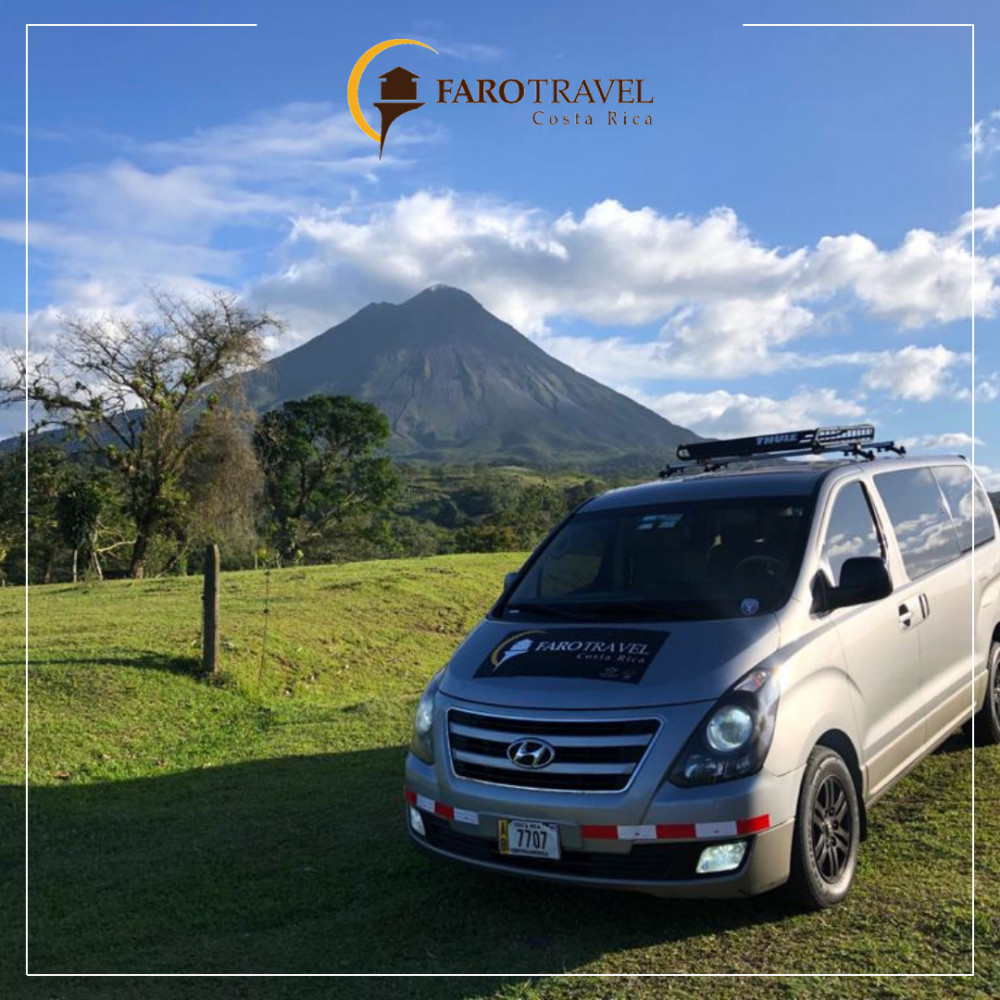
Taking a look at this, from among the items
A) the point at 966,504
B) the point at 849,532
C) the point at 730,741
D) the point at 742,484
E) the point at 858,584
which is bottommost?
the point at 730,741

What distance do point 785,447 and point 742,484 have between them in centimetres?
111

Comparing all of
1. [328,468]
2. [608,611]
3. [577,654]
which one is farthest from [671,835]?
[328,468]

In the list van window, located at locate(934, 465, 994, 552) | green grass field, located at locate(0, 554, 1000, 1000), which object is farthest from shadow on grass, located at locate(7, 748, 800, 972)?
→ van window, located at locate(934, 465, 994, 552)

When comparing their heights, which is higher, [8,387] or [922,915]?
[8,387]

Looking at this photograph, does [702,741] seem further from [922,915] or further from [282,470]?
[282,470]

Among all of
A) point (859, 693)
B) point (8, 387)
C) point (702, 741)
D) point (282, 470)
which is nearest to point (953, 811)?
point (859, 693)

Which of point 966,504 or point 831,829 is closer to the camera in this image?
point 831,829

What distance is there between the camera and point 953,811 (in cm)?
514

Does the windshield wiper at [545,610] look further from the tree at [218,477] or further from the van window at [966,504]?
the tree at [218,477]

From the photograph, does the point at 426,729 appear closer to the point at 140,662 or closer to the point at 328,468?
the point at 140,662

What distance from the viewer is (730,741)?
365 centimetres

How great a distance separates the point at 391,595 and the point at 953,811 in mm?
12689

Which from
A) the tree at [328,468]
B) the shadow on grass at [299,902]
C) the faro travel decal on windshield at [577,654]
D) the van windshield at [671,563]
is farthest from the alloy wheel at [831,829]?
the tree at [328,468]

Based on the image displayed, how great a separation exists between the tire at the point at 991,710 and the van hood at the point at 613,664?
305 centimetres
